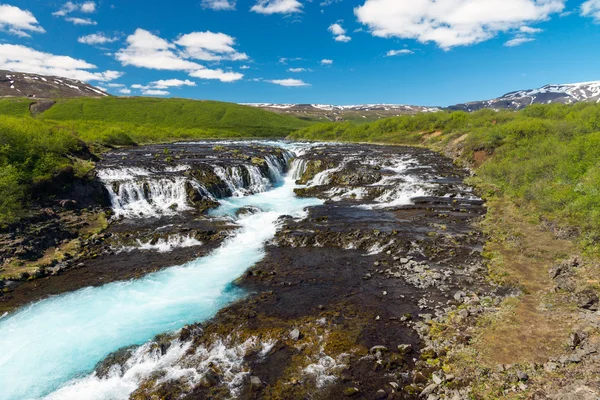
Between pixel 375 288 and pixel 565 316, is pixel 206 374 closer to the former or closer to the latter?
pixel 375 288

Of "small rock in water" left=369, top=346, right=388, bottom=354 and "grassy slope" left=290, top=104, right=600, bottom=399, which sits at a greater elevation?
"grassy slope" left=290, top=104, right=600, bottom=399

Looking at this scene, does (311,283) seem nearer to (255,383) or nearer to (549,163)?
(255,383)

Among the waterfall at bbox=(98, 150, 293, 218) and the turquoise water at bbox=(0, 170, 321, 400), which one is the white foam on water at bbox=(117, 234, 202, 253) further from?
the waterfall at bbox=(98, 150, 293, 218)

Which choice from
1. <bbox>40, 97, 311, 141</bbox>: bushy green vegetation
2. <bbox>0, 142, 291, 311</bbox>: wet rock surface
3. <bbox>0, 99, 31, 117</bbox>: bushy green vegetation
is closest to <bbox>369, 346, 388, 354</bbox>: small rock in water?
<bbox>0, 142, 291, 311</bbox>: wet rock surface

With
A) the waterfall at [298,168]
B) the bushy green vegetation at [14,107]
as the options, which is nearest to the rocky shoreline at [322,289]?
the waterfall at [298,168]

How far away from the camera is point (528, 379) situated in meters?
9.83

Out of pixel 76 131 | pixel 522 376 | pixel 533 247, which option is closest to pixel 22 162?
pixel 76 131

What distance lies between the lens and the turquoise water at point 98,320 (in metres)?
12.3

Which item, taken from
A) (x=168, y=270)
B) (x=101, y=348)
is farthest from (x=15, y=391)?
(x=168, y=270)

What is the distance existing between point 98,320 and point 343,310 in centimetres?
1196

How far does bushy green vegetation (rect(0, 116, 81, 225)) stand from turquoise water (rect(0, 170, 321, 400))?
40.6 feet

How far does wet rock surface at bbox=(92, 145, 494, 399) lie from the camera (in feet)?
36.4

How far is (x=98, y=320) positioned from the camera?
A: 15.7 m

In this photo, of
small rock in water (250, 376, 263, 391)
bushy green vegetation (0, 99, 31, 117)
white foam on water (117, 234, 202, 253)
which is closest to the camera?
small rock in water (250, 376, 263, 391)
